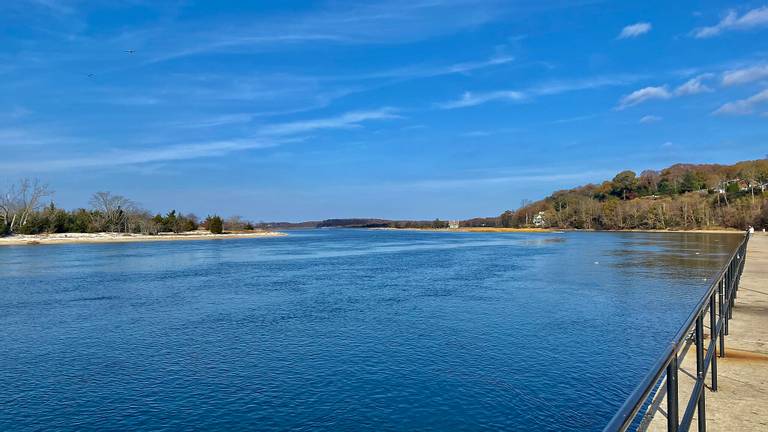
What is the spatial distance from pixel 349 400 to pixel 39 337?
10.7 meters

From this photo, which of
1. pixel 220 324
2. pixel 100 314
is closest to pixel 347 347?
pixel 220 324

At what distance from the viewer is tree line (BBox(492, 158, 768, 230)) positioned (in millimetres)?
108906

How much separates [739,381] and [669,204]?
443 ft

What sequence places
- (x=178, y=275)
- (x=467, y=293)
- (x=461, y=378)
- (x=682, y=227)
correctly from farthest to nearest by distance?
(x=682, y=227) < (x=178, y=275) < (x=467, y=293) < (x=461, y=378)

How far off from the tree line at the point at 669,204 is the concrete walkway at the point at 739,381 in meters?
98.1

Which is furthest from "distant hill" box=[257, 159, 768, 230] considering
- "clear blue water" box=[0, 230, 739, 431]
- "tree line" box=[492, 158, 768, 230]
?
"clear blue water" box=[0, 230, 739, 431]

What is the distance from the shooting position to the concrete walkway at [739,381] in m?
5.23

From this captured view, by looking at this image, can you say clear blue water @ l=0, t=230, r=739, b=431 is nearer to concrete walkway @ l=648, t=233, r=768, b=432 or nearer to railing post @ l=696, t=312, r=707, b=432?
concrete walkway @ l=648, t=233, r=768, b=432

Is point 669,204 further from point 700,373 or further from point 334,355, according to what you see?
point 700,373

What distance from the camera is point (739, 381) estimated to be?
646 centimetres

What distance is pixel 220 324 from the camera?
16156 millimetres

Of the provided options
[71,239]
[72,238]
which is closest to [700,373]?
[71,239]

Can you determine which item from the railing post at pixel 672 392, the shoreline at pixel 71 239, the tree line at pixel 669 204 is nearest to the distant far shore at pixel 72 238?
the shoreline at pixel 71 239

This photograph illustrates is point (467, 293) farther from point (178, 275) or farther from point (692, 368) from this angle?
point (178, 275)
